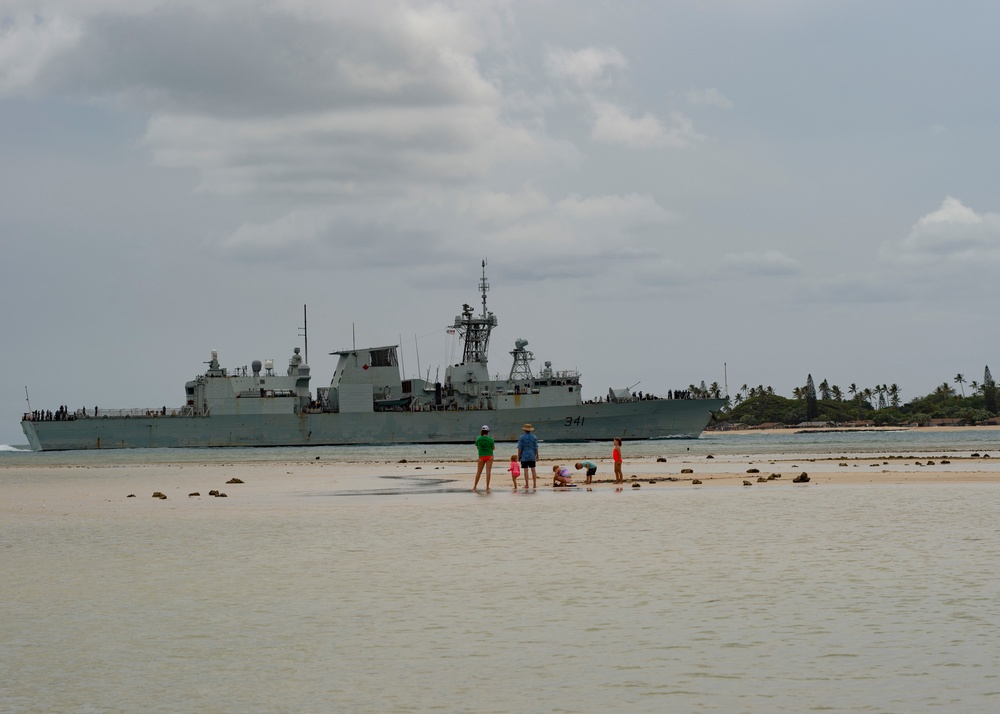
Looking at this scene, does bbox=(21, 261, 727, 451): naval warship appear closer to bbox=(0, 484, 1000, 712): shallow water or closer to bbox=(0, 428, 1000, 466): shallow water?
bbox=(0, 428, 1000, 466): shallow water

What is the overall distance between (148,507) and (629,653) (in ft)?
53.7

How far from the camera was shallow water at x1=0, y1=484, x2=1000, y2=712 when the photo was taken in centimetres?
682

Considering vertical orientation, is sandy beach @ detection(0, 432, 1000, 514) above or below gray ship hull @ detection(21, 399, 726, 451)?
below

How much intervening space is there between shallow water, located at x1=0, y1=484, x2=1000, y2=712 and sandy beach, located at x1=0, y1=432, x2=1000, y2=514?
7.53 m

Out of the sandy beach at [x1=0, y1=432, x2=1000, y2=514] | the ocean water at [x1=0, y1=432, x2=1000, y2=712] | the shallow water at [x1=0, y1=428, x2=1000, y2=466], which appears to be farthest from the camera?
the shallow water at [x1=0, y1=428, x2=1000, y2=466]

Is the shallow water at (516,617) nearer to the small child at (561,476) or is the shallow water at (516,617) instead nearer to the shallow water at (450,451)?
the small child at (561,476)

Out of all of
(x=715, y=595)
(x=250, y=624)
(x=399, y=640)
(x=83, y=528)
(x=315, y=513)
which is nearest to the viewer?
(x=399, y=640)

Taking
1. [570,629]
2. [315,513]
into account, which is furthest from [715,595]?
[315,513]

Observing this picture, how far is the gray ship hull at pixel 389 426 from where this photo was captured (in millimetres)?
72688

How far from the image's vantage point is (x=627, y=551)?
508 inches

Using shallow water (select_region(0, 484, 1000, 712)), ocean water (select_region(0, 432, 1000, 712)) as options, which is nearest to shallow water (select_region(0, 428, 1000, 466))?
ocean water (select_region(0, 432, 1000, 712))

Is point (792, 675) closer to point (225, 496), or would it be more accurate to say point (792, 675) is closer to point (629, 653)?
point (629, 653)

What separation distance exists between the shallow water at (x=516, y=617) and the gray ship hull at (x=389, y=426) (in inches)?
2212

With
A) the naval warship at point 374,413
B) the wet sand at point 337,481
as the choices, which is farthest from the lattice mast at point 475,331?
the wet sand at point 337,481
